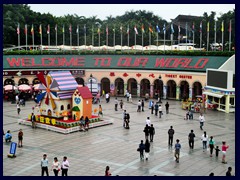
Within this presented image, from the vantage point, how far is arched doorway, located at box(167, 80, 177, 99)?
4874cm

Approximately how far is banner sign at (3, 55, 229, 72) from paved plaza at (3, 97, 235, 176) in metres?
12.2

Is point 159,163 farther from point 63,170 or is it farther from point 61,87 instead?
point 61,87

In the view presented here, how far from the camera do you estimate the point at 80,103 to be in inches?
1246

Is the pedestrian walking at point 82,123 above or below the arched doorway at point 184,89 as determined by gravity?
below

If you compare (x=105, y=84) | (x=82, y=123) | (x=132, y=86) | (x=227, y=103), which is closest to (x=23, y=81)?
(x=105, y=84)

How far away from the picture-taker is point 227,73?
3806 centimetres

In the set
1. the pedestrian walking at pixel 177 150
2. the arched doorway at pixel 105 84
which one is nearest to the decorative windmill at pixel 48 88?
the pedestrian walking at pixel 177 150

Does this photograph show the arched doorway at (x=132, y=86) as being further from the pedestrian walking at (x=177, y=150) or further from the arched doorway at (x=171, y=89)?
the pedestrian walking at (x=177, y=150)

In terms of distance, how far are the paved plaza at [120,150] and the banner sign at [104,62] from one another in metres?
12.2

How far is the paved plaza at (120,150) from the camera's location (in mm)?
20828

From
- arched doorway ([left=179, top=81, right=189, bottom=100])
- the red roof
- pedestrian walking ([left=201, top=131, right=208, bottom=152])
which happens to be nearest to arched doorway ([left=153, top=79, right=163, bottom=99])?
arched doorway ([left=179, top=81, right=189, bottom=100])

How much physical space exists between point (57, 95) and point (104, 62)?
1998cm

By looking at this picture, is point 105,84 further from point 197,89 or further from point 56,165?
point 56,165
